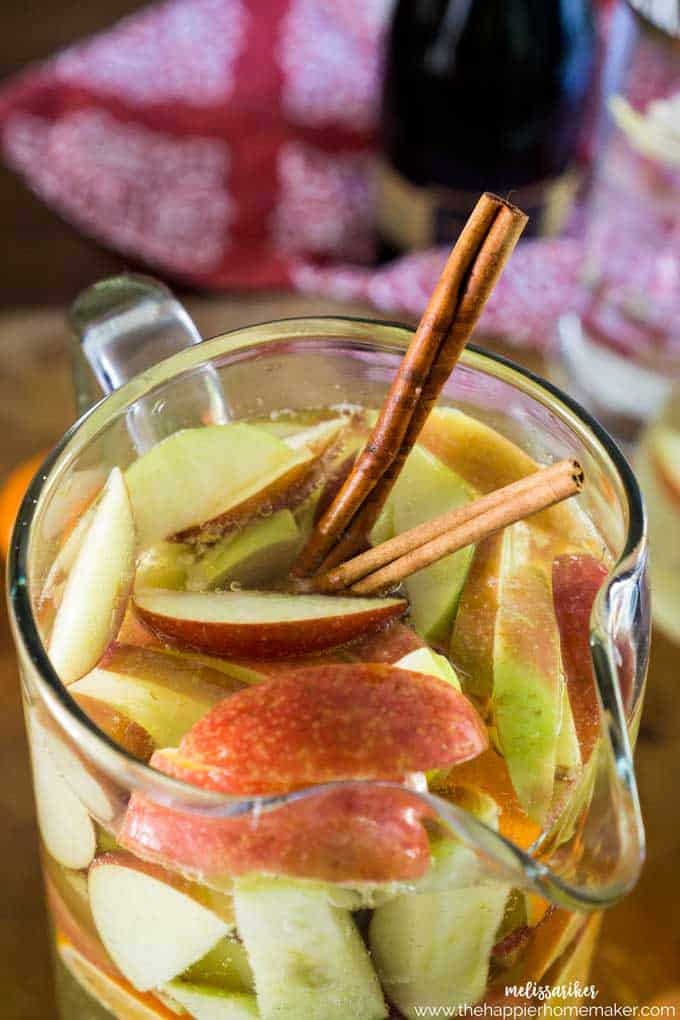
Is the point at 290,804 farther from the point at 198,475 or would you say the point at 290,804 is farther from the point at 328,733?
the point at 198,475

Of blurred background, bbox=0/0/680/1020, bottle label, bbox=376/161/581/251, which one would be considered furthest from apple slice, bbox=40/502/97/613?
bottle label, bbox=376/161/581/251

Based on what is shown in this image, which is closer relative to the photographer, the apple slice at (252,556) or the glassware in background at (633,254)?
the apple slice at (252,556)

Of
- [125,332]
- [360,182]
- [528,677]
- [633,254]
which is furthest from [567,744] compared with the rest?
[360,182]

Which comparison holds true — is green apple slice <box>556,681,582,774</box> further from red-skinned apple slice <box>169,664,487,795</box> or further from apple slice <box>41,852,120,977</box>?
apple slice <box>41,852,120,977</box>

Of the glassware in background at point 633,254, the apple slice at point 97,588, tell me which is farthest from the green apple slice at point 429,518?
the glassware in background at point 633,254

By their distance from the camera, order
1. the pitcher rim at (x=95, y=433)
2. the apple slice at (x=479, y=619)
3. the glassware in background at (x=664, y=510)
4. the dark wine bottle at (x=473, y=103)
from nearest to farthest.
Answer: the pitcher rim at (x=95, y=433)
the apple slice at (x=479, y=619)
the glassware in background at (x=664, y=510)
the dark wine bottle at (x=473, y=103)

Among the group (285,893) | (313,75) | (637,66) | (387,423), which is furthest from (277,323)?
(313,75)

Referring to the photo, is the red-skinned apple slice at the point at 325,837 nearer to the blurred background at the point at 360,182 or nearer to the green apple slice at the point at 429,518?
the green apple slice at the point at 429,518

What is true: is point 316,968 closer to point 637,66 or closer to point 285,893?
point 285,893
